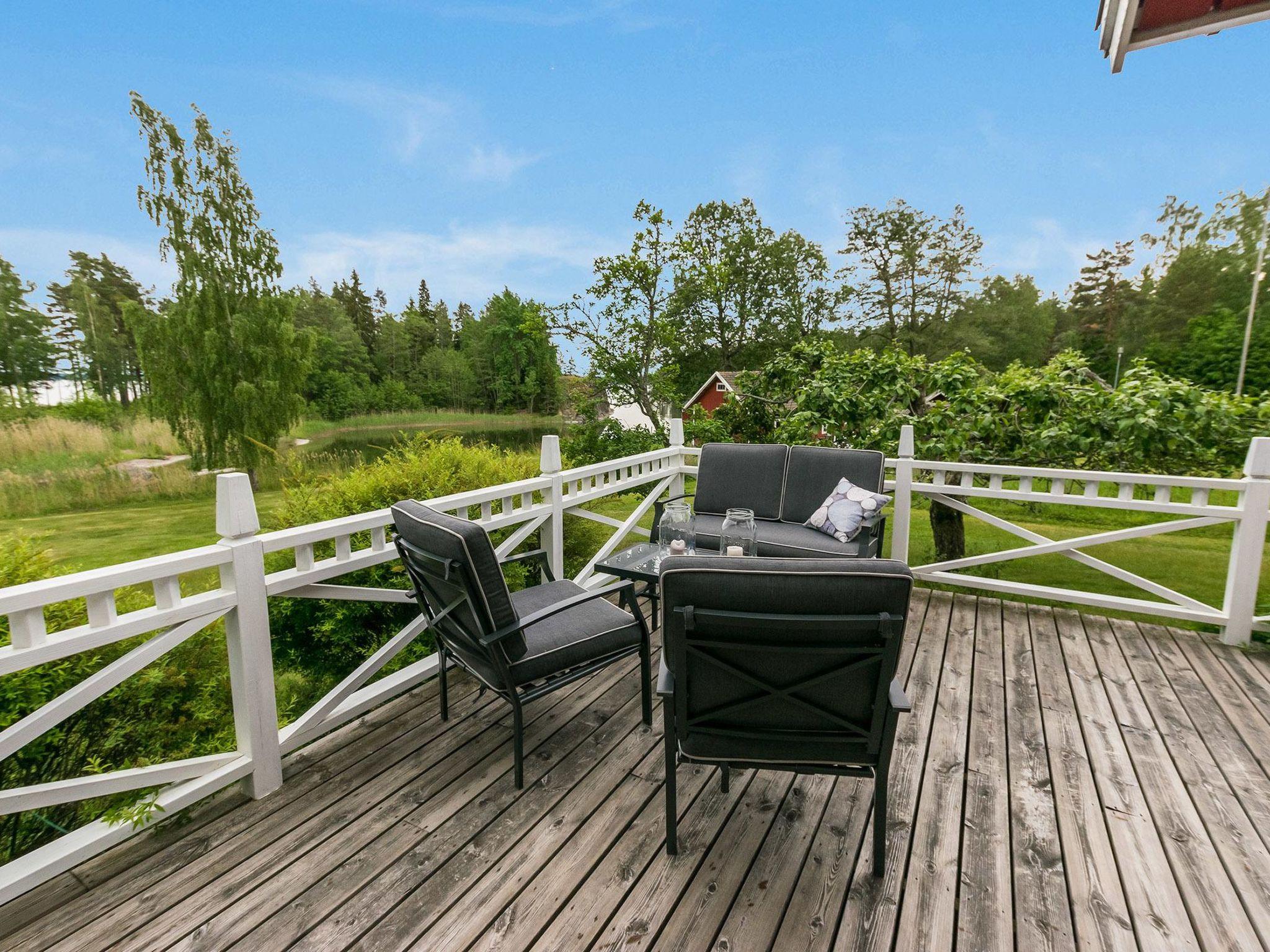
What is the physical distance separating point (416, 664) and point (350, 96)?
2346 centimetres

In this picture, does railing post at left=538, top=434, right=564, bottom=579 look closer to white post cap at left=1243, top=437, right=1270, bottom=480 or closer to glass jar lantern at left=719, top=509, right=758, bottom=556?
glass jar lantern at left=719, top=509, right=758, bottom=556

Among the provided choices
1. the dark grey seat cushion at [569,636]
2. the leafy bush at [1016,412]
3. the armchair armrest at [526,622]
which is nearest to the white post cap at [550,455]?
the dark grey seat cushion at [569,636]

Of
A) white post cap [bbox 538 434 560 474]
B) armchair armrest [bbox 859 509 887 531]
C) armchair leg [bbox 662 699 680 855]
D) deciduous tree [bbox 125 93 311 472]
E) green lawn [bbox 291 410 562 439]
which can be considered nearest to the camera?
armchair leg [bbox 662 699 680 855]

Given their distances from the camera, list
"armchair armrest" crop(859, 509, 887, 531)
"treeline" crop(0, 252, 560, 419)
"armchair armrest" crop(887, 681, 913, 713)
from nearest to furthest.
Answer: "armchair armrest" crop(887, 681, 913, 713), "armchair armrest" crop(859, 509, 887, 531), "treeline" crop(0, 252, 560, 419)

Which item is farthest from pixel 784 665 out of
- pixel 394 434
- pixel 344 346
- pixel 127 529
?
pixel 344 346

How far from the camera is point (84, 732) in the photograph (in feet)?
6.55

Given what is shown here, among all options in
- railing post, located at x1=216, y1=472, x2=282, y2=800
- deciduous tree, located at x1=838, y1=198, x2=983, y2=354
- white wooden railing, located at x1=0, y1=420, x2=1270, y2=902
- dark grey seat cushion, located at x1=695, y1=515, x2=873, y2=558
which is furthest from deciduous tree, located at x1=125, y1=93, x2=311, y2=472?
deciduous tree, located at x1=838, y1=198, x2=983, y2=354

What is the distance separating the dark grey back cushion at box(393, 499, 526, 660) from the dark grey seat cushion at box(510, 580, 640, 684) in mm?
68

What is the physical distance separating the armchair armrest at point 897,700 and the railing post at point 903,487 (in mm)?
2517

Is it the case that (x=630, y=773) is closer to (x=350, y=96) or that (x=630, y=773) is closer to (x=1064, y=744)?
(x=1064, y=744)

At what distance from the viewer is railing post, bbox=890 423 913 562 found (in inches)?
153

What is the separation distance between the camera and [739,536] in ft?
7.97

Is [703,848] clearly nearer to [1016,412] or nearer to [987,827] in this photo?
[987,827]

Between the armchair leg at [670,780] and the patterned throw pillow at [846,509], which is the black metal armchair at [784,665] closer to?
the armchair leg at [670,780]
